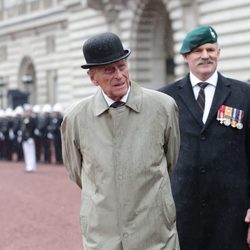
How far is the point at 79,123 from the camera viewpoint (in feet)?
11.8

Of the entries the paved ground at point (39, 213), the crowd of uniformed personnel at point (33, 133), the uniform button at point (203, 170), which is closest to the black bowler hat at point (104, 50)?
the uniform button at point (203, 170)

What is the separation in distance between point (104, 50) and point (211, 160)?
102 cm

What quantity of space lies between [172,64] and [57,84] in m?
9.25

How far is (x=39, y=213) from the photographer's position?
33.9ft

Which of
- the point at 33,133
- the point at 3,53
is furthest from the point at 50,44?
the point at 33,133

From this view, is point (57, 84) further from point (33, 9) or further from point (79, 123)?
point (79, 123)

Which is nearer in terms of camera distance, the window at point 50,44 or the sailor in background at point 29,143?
the sailor in background at point 29,143

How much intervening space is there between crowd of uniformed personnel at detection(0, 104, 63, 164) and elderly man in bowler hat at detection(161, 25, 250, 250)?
1581 cm

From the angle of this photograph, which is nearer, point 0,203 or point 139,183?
point 139,183

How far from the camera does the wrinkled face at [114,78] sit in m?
3.49

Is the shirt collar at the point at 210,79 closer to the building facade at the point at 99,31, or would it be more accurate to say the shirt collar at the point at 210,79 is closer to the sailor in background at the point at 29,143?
the sailor in background at the point at 29,143

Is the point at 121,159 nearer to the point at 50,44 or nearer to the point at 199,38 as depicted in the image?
the point at 199,38

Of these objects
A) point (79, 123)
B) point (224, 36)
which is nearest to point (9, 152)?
point (224, 36)

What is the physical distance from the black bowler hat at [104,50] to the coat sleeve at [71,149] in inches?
14.4
